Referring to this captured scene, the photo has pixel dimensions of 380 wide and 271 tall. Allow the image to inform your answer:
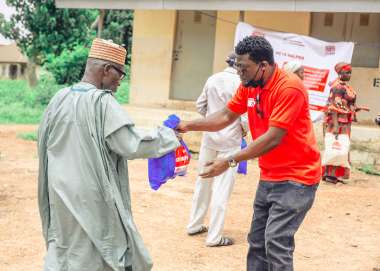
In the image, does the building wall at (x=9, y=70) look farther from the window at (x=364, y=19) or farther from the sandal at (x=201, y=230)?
the sandal at (x=201, y=230)

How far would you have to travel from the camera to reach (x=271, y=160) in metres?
3.98

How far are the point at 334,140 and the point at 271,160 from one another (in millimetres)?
5557

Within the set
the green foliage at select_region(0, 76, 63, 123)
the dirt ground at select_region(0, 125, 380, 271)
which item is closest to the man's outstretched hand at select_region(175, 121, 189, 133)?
the dirt ground at select_region(0, 125, 380, 271)

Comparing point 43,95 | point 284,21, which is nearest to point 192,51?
point 284,21

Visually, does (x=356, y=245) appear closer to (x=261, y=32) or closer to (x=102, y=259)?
(x=102, y=259)

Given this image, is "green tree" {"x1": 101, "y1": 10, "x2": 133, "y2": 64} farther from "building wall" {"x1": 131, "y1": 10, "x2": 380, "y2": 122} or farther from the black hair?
the black hair

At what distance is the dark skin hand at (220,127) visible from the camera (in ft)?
12.4

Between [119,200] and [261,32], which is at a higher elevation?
[261,32]

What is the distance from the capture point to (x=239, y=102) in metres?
4.30

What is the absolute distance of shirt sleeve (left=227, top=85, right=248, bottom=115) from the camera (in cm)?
421

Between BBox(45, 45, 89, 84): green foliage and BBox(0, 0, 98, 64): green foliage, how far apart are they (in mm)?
583

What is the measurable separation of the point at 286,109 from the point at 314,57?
287 inches

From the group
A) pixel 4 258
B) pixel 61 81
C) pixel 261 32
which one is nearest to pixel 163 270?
pixel 4 258

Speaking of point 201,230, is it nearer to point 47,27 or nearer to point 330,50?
point 330,50
